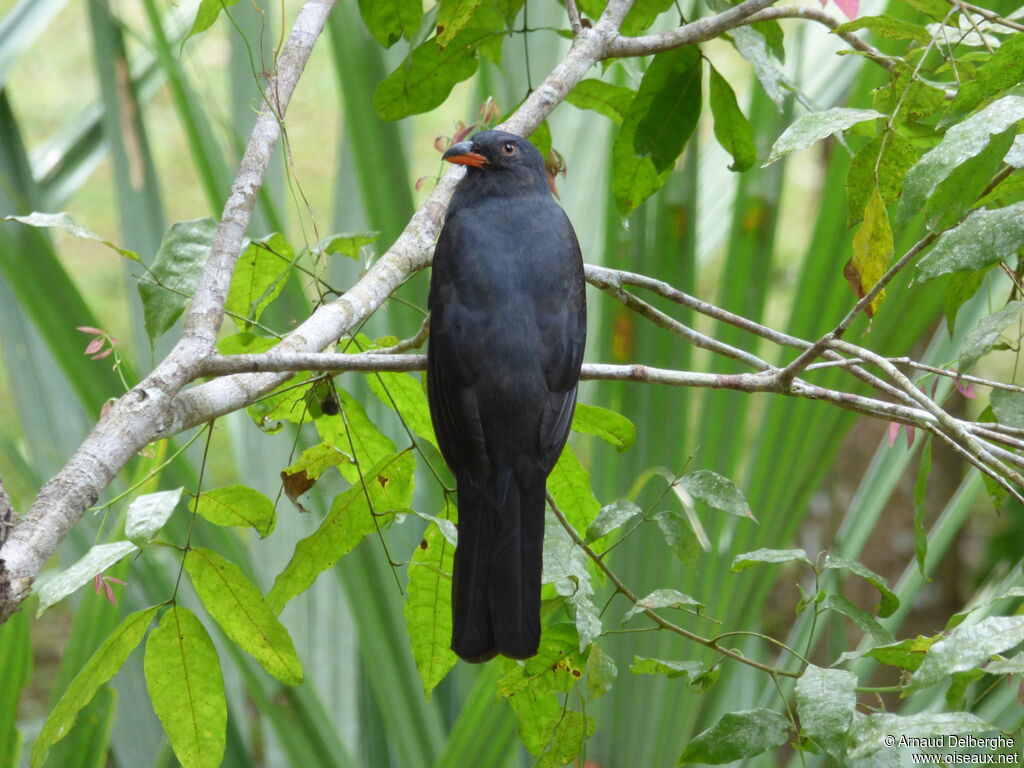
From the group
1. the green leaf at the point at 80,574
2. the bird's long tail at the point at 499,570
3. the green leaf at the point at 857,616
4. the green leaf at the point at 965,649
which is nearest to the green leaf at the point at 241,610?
the green leaf at the point at 80,574

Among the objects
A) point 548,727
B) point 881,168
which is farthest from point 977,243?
point 548,727

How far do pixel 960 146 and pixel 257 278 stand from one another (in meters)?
1.36

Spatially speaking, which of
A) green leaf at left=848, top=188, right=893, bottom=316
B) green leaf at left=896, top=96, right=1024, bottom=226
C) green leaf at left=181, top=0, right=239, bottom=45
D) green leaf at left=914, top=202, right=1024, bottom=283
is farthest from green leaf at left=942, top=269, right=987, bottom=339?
green leaf at left=181, top=0, right=239, bottom=45

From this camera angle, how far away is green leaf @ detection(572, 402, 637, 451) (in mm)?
2068

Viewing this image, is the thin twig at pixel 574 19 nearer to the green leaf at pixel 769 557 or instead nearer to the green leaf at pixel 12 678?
the green leaf at pixel 769 557

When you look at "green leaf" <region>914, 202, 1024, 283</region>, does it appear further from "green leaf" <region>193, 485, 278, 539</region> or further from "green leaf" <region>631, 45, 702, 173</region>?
"green leaf" <region>193, 485, 278, 539</region>

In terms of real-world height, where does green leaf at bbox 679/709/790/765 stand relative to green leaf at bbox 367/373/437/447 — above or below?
below

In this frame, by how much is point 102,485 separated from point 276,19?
16.2 feet

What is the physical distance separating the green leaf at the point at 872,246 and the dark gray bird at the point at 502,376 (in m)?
0.60

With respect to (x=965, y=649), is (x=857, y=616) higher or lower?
lower

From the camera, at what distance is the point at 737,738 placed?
156 cm

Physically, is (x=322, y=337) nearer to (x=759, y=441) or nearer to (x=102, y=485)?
(x=102, y=485)

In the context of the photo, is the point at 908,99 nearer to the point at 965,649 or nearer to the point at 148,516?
the point at 965,649

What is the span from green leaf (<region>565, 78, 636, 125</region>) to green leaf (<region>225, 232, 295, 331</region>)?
2.49 ft
